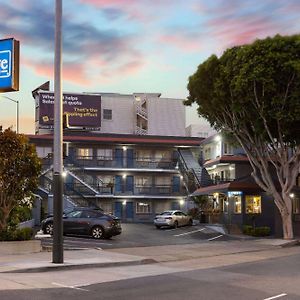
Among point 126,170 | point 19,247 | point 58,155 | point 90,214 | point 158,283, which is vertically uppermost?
point 126,170

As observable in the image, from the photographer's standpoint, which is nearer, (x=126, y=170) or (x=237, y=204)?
(x=237, y=204)

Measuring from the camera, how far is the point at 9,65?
1431 cm

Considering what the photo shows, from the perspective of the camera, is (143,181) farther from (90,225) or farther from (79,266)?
(79,266)

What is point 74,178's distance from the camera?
52750 mm

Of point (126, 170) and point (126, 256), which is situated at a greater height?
point (126, 170)

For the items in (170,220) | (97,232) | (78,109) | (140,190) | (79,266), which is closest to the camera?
(79,266)

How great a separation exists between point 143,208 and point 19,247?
122ft

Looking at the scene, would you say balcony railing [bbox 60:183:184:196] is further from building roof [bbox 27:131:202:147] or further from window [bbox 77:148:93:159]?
building roof [bbox 27:131:202:147]

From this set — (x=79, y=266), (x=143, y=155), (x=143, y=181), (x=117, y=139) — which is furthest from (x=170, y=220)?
(x=79, y=266)

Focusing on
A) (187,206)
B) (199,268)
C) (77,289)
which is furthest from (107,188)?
(77,289)

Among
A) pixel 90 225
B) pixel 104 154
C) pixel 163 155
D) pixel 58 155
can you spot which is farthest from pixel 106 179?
pixel 58 155

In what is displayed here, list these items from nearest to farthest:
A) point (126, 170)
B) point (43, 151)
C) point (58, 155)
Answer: point (58, 155) → point (43, 151) → point (126, 170)

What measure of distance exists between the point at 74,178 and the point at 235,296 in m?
41.4

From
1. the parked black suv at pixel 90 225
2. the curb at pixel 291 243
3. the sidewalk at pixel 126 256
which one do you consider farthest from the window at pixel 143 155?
the sidewalk at pixel 126 256
